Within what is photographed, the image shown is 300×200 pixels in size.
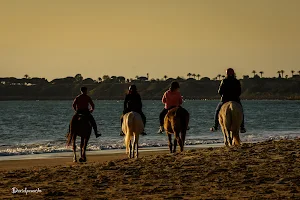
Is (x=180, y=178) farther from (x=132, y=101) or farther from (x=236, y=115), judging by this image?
(x=132, y=101)

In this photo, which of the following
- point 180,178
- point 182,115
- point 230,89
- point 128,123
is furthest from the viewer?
Answer: point 182,115

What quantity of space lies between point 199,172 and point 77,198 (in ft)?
10.2

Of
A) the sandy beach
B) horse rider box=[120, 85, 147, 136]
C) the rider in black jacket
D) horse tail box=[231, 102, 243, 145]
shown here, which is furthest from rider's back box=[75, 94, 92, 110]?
horse tail box=[231, 102, 243, 145]

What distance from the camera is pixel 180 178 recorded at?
14391mm

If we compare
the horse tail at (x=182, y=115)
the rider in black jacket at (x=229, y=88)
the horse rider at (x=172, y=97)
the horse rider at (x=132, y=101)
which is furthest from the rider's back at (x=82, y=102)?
the rider in black jacket at (x=229, y=88)

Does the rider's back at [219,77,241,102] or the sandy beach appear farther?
the rider's back at [219,77,241,102]

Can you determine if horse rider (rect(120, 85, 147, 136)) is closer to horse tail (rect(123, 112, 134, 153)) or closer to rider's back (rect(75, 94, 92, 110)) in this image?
horse tail (rect(123, 112, 134, 153))

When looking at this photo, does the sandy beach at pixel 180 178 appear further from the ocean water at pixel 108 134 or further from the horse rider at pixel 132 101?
the ocean water at pixel 108 134

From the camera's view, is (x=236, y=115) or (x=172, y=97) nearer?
(x=236, y=115)

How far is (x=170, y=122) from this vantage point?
68.8ft

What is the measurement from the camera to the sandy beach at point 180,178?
12.9 metres

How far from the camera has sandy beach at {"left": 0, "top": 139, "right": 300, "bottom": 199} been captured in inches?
508

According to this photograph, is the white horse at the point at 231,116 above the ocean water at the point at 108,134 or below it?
above

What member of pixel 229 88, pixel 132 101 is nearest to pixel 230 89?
pixel 229 88
